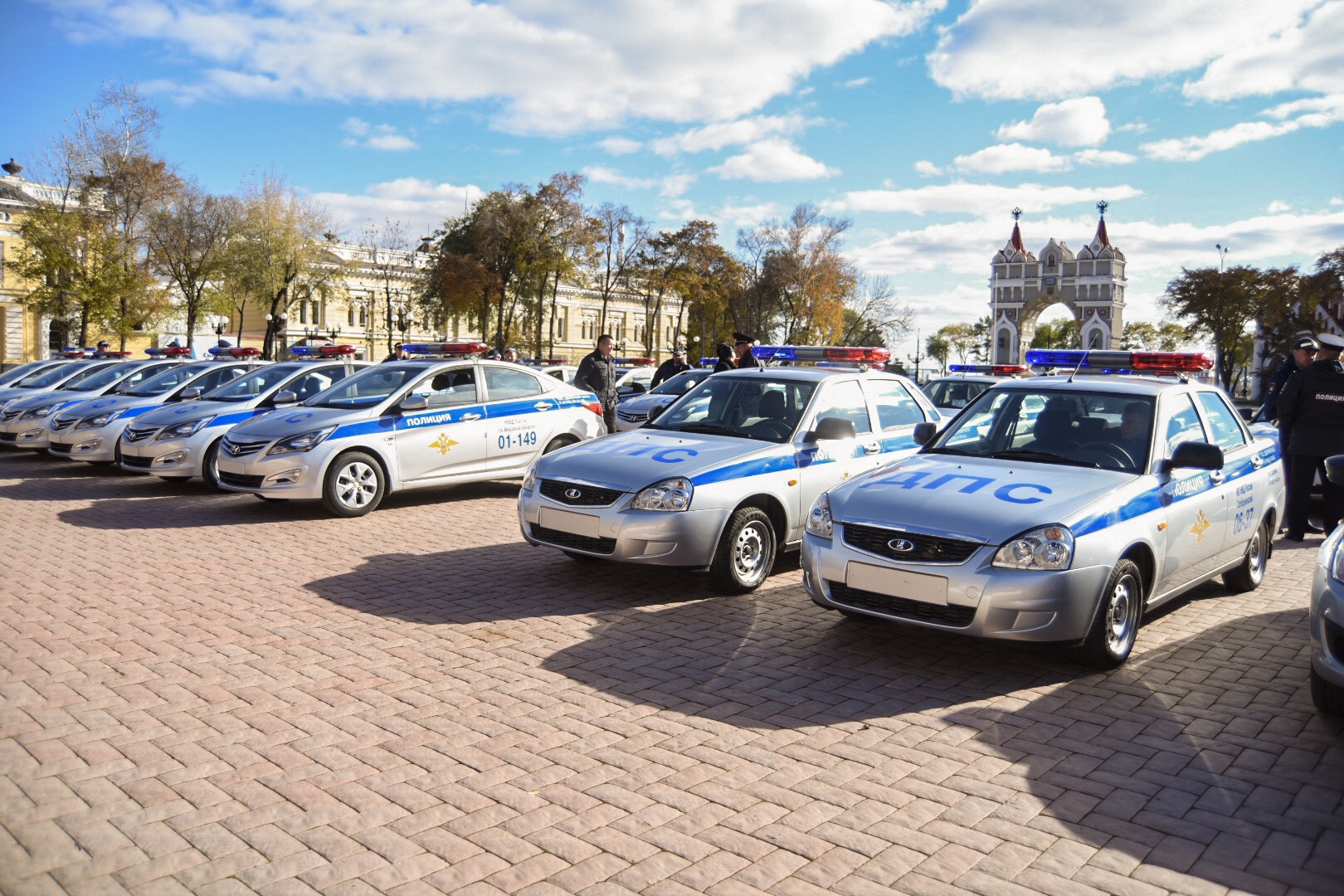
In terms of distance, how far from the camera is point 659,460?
7566 millimetres

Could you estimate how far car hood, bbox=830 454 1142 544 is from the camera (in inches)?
218

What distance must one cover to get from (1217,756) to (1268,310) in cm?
5715

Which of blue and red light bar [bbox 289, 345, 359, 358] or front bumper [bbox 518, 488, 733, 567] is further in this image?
blue and red light bar [bbox 289, 345, 359, 358]

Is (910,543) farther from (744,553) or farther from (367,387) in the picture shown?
(367,387)

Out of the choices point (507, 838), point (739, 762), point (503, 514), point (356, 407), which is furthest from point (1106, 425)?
point (356, 407)

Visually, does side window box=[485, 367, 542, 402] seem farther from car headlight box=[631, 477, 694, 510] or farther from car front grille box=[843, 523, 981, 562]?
car front grille box=[843, 523, 981, 562]

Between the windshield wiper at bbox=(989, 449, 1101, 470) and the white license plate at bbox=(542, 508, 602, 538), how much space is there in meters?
2.69

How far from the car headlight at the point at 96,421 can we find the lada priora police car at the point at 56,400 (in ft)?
5.19

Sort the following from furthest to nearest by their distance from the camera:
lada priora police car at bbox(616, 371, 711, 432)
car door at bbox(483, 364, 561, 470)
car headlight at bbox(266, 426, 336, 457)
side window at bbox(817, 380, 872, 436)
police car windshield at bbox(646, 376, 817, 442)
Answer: lada priora police car at bbox(616, 371, 711, 432) → car door at bbox(483, 364, 561, 470) → car headlight at bbox(266, 426, 336, 457) → side window at bbox(817, 380, 872, 436) → police car windshield at bbox(646, 376, 817, 442)

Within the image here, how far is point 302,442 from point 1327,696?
9087 millimetres

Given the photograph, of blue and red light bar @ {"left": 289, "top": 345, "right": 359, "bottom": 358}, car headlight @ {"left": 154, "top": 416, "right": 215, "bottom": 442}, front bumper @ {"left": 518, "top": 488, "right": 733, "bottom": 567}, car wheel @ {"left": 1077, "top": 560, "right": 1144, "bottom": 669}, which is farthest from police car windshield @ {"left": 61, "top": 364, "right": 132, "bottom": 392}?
car wheel @ {"left": 1077, "top": 560, "right": 1144, "bottom": 669}

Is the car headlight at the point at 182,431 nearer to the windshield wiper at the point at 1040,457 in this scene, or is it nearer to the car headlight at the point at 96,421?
the car headlight at the point at 96,421

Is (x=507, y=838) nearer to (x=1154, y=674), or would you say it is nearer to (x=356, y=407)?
(x=1154, y=674)

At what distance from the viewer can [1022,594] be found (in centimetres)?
537
